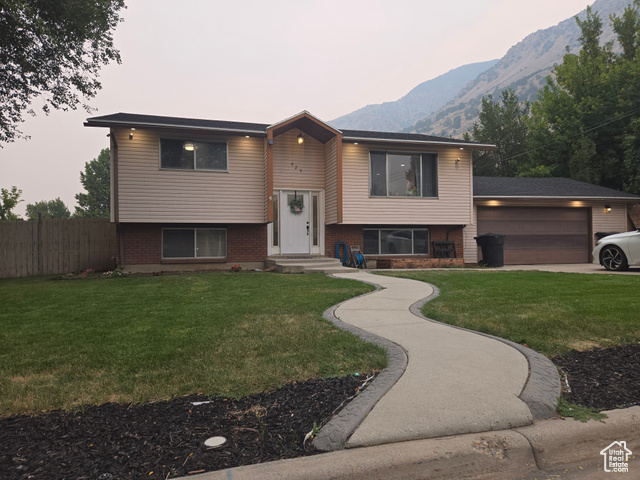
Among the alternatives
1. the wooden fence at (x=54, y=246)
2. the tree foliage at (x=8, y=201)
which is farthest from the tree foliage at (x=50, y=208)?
the wooden fence at (x=54, y=246)

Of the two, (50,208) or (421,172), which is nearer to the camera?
(421,172)

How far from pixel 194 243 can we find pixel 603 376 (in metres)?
12.0

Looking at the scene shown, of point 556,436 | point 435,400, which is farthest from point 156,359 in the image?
point 556,436

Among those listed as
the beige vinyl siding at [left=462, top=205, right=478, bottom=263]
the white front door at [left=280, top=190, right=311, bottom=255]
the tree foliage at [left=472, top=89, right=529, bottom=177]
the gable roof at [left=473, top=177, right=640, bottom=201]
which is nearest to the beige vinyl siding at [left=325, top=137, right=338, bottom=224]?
the white front door at [left=280, top=190, right=311, bottom=255]

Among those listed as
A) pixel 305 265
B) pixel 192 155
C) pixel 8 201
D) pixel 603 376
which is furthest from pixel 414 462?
pixel 8 201

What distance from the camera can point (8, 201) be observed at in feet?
54.3

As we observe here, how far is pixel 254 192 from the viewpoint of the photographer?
13062mm

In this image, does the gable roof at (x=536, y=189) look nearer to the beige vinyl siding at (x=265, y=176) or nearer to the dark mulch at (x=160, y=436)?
the beige vinyl siding at (x=265, y=176)

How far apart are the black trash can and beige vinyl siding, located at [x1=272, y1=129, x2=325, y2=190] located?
21.6ft

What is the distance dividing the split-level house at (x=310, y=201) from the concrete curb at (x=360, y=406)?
31.6ft

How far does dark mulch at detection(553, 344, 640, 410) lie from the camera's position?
253cm

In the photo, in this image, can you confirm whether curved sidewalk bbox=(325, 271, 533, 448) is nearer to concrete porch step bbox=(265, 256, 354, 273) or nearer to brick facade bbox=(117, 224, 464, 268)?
concrete porch step bbox=(265, 256, 354, 273)

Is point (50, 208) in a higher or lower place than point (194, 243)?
higher

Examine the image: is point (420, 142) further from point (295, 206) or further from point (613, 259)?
point (613, 259)
